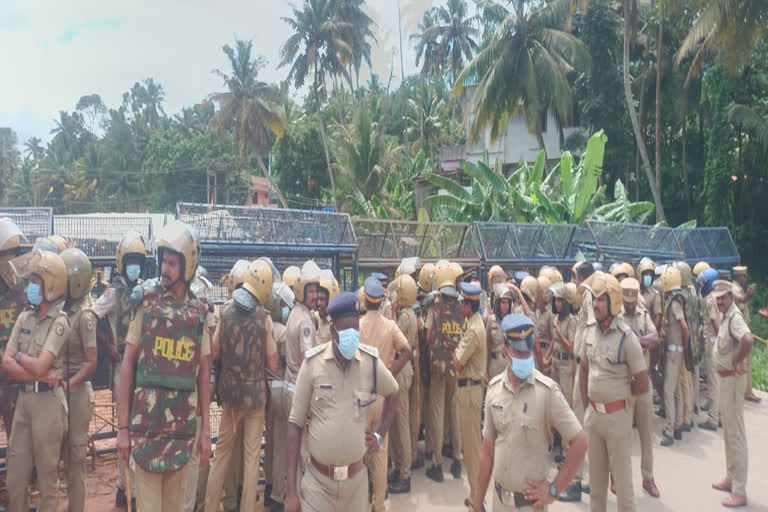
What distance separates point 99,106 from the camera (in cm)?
7744

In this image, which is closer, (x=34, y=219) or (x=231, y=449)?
(x=231, y=449)

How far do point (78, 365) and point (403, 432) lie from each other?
10.3 feet

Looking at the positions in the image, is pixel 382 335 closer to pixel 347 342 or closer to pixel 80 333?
pixel 347 342

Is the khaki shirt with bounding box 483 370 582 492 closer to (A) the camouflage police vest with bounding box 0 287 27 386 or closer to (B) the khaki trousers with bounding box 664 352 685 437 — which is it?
(A) the camouflage police vest with bounding box 0 287 27 386

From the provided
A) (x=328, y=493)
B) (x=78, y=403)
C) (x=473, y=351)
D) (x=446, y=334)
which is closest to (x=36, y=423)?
(x=78, y=403)

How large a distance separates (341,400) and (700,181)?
23341 mm

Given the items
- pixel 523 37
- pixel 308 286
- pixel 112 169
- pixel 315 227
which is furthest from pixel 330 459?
pixel 112 169

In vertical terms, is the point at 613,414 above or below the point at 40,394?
below

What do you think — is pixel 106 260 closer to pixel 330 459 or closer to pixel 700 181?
pixel 330 459

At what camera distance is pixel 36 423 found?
13.2 feet

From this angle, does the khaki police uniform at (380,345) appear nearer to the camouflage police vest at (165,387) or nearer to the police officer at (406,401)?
the police officer at (406,401)

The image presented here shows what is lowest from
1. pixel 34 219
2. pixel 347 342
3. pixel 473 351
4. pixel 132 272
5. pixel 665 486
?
pixel 665 486

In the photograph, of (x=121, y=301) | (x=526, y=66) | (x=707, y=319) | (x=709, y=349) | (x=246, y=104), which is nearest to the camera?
(x=121, y=301)

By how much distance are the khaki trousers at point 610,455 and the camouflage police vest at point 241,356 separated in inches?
108
